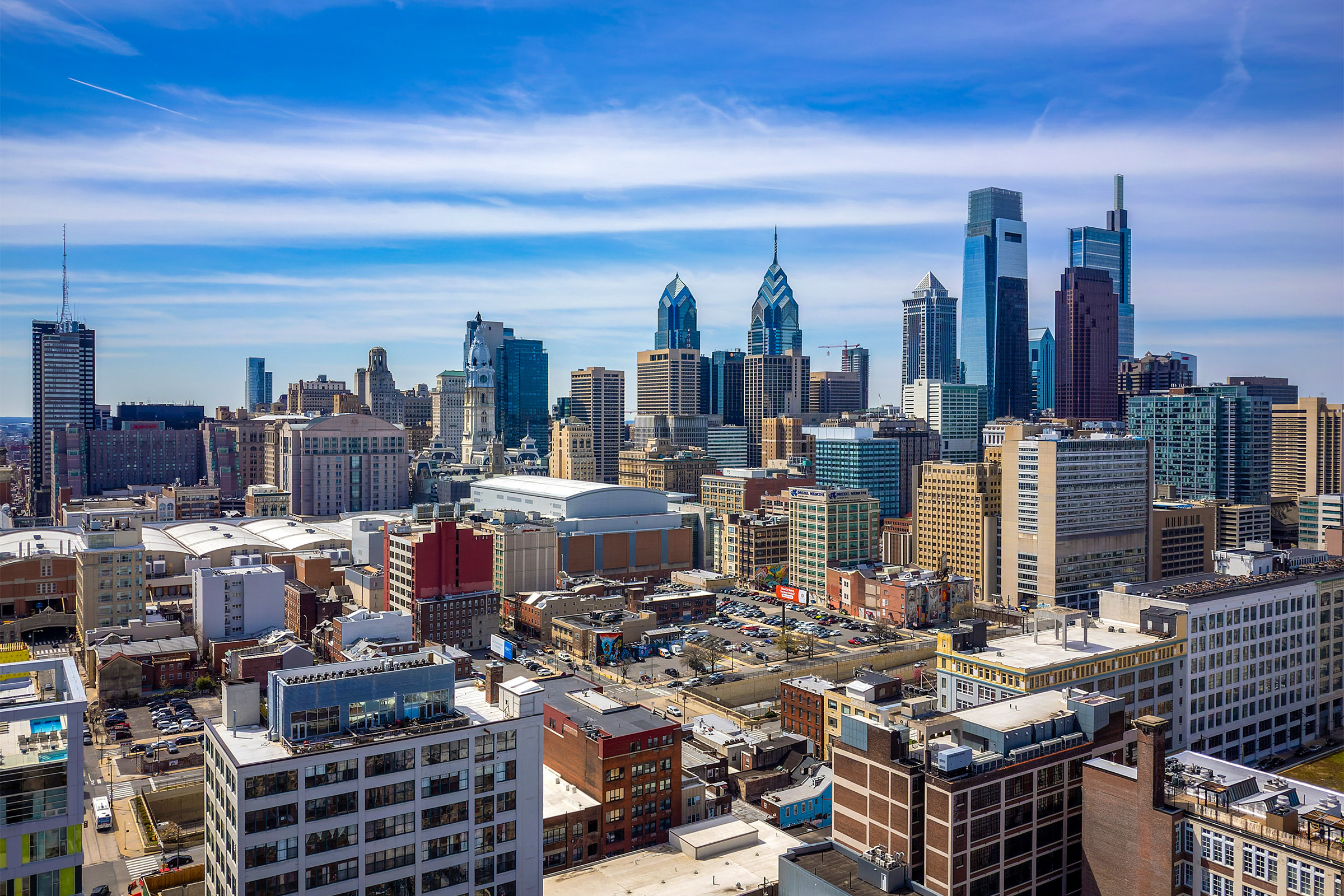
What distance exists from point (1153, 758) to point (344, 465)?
499 ft

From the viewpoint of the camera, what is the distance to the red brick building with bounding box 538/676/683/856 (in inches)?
1908

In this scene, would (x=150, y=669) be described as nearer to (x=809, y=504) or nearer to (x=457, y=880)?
(x=457, y=880)

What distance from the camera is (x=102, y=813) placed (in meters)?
52.9

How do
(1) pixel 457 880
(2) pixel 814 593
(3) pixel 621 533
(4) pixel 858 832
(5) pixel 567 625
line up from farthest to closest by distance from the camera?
(3) pixel 621 533, (2) pixel 814 593, (5) pixel 567 625, (4) pixel 858 832, (1) pixel 457 880

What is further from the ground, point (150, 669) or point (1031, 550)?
point (1031, 550)

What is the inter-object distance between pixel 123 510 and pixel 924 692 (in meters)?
115

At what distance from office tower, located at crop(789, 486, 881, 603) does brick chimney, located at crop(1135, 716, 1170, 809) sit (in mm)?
81737

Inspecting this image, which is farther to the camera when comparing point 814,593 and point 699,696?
point 814,593

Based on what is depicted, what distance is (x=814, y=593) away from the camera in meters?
117

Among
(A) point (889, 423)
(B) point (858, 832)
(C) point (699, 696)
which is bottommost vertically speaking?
(C) point (699, 696)

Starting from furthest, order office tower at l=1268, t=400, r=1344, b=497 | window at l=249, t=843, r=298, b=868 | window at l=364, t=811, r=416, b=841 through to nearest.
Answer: office tower at l=1268, t=400, r=1344, b=497
window at l=364, t=811, r=416, b=841
window at l=249, t=843, r=298, b=868

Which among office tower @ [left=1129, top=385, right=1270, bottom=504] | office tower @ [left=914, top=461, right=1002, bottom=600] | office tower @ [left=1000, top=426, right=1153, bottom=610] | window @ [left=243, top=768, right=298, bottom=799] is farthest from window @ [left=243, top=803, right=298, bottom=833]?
office tower @ [left=1129, top=385, right=1270, bottom=504]

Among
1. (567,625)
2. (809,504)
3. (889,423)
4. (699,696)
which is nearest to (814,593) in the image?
(809,504)

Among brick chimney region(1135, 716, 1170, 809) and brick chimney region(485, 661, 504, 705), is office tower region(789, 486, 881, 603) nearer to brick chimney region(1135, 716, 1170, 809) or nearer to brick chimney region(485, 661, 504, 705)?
brick chimney region(485, 661, 504, 705)
